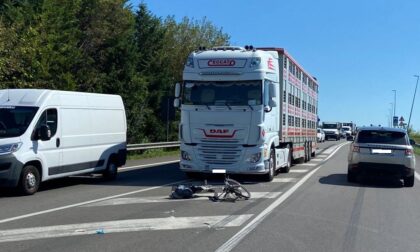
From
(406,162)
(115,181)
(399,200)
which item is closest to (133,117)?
(115,181)

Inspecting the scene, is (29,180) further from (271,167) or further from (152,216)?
(271,167)

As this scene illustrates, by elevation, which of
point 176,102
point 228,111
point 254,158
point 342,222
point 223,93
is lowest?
point 342,222

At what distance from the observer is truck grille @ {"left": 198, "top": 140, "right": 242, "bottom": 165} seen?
1584cm

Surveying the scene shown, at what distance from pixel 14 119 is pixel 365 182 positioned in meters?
10.6

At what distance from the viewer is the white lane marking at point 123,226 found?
8.44 metres

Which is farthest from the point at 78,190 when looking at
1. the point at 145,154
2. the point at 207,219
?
the point at 145,154

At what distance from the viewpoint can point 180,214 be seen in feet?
34.2

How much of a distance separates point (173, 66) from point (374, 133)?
30.8 m

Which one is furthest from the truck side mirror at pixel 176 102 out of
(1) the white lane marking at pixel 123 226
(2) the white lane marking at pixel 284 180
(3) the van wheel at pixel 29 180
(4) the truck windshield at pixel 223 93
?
(1) the white lane marking at pixel 123 226

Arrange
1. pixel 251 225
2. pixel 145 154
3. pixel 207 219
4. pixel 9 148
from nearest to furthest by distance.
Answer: pixel 251 225 → pixel 207 219 → pixel 9 148 → pixel 145 154

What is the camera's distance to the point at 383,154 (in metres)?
16.7

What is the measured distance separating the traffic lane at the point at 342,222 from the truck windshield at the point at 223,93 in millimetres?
2925

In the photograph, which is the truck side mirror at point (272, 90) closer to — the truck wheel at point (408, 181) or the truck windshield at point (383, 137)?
the truck windshield at point (383, 137)

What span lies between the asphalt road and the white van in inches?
21.3
